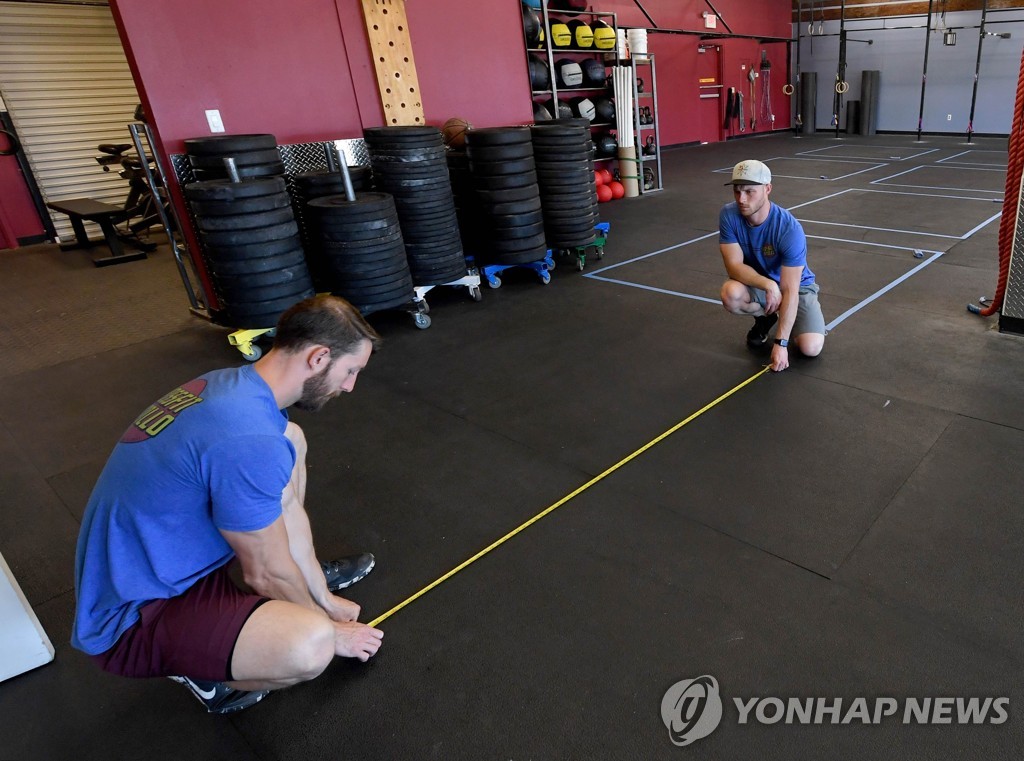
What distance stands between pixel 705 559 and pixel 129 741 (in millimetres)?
1533

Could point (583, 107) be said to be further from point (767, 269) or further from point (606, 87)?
point (767, 269)

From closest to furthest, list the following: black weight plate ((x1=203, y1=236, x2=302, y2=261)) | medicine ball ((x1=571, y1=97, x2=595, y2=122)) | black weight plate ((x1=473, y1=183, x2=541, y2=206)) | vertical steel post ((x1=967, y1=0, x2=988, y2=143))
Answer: black weight plate ((x1=203, y1=236, x2=302, y2=261)) → black weight plate ((x1=473, y1=183, x2=541, y2=206)) → medicine ball ((x1=571, y1=97, x2=595, y2=122)) → vertical steel post ((x1=967, y1=0, x2=988, y2=143))

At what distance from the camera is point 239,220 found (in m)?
3.32

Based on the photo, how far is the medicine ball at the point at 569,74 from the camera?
7.58 m

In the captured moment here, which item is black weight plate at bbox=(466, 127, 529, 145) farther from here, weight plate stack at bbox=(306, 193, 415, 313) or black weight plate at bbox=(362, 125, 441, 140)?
weight plate stack at bbox=(306, 193, 415, 313)

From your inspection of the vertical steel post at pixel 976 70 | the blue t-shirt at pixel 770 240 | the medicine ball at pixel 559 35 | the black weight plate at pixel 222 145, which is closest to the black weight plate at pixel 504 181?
the black weight plate at pixel 222 145

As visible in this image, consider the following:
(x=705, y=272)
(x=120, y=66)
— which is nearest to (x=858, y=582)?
(x=705, y=272)

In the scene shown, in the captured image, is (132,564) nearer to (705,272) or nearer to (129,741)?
(129,741)

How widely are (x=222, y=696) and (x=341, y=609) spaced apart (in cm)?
32

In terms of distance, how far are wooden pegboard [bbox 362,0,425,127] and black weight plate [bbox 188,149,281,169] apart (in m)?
1.43

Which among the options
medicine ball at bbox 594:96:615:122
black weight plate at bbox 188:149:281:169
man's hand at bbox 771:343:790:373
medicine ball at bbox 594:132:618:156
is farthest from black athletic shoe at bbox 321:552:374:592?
medicine ball at bbox 594:96:615:122

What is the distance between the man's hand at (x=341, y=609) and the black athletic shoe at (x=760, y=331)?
2352 millimetres

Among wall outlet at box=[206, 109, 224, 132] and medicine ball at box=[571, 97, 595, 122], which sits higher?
wall outlet at box=[206, 109, 224, 132]

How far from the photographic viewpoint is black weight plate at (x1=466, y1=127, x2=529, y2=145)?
4.03 meters
